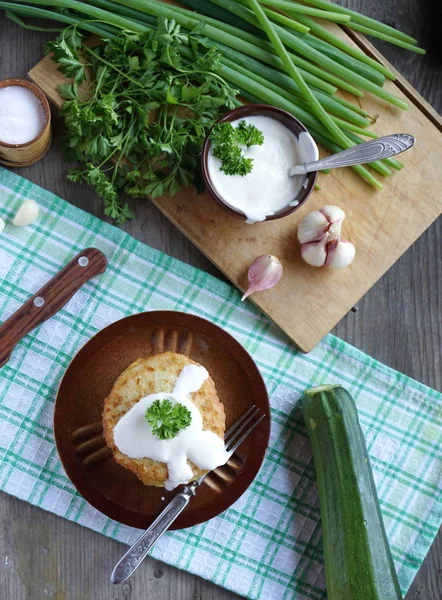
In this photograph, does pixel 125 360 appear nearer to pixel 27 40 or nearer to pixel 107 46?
pixel 107 46

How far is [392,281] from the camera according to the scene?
253cm

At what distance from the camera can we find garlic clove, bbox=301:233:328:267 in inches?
90.2

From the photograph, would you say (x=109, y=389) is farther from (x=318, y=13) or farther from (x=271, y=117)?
(x=318, y=13)

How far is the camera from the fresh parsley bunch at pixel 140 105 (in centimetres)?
217

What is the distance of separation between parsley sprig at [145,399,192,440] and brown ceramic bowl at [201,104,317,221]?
0.62m

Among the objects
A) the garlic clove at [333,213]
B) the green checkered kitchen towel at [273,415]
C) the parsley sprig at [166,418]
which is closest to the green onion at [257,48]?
the garlic clove at [333,213]

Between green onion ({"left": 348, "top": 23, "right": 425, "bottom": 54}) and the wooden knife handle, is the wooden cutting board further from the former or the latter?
the wooden knife handle

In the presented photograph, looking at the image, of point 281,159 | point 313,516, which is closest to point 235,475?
point 313,516

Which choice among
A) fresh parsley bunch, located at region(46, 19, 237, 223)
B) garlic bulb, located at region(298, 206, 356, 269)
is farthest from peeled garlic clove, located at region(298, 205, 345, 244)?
fresh parsley bunch, located at region(46, 19, 237, 223)

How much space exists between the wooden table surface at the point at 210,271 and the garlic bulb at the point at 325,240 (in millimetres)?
227

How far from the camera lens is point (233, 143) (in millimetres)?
2148

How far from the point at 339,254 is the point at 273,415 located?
22.5 inches

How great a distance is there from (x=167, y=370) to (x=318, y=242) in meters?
0.63

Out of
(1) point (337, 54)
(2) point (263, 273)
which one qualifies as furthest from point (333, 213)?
(1) point (337, 54)
